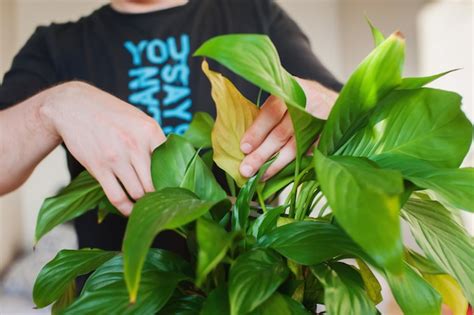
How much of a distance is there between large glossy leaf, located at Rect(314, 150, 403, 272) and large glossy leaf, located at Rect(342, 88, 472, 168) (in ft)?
0.37

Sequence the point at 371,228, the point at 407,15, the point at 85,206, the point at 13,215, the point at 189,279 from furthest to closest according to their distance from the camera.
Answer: the point at 407,15 < the point at 13,215 < the point at 85,206 < the point at 189,279 < the point at 371,228

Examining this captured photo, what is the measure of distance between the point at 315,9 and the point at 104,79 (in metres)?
1.92

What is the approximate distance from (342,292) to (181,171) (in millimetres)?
194

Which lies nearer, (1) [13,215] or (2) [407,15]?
(1) [13,215]

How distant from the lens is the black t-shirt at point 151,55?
2.82 ft

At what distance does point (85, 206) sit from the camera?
0.54m

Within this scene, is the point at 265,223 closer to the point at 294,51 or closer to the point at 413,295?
the point at 413,295

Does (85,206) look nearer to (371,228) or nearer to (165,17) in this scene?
(371,228)

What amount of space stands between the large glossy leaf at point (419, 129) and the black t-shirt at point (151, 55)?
0.42m

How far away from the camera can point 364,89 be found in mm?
363

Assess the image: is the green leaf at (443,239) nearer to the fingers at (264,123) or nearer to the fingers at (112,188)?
the fingers at (264,123)

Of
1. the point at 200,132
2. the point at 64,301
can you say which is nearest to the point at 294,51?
the point at 200,132

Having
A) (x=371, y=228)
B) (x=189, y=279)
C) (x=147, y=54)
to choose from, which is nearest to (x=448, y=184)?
(x=371, y=228)

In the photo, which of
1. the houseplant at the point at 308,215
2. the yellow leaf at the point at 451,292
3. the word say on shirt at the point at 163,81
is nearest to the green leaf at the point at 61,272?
the houseplant at the point at 308,215
